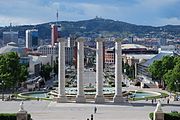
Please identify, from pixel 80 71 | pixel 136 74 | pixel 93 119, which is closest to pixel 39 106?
pixel 80 71

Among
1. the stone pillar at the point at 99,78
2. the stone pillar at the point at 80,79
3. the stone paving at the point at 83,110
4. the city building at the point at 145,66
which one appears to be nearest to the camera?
the stone paving at the point at 83,110

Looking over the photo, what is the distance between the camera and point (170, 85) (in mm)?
86875

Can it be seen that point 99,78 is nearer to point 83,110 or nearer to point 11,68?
point 83,110

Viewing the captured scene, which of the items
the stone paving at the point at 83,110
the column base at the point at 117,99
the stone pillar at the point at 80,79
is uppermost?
the stone pillar at the point at 80,79

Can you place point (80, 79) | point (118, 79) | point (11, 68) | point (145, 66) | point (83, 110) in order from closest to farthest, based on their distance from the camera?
point (83, 110)
point (118, 79)
point (80, 79)
point (11, 68)
point (145, 66)

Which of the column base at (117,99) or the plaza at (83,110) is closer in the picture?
the plaza at (83,110)

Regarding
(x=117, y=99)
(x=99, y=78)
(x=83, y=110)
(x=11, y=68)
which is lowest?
(x=83, y=110)

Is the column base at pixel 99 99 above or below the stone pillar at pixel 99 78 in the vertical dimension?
below

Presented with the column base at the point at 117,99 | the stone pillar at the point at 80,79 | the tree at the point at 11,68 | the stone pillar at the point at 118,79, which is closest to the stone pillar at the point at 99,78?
the column base at the point at 117,99

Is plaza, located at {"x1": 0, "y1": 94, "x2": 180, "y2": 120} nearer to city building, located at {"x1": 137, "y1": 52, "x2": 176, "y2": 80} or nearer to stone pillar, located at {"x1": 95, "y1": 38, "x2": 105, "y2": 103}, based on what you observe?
stone pillar, located at {"x1": 95, "y1": 38, "x2": 105, "y2": 103}

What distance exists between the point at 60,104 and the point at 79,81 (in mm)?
5205

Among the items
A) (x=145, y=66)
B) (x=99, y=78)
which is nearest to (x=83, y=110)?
(x=99, y=78)

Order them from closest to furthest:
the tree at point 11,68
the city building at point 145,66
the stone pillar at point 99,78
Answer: the stone pillar at point 99,78 < the tree at point 11,68 < the city building at point 145,66

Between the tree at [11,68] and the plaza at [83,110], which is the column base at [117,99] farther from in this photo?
the tree at [11,68]
